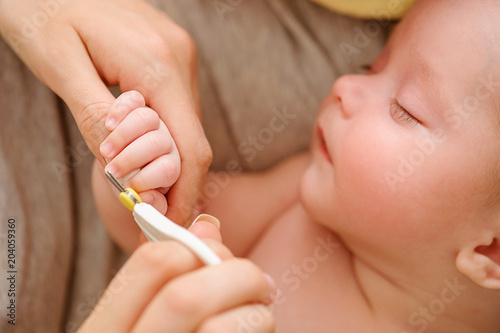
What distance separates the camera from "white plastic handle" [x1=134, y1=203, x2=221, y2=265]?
638mm

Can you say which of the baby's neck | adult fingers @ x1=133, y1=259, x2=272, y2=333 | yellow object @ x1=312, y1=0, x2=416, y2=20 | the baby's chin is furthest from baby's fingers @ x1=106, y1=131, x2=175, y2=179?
yellow object @ x1=312, y1=0, x2=416, y2=20

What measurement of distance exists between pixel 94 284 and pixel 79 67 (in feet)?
2.15

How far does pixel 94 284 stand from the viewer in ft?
4.17

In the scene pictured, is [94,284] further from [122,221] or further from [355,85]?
[355,85]

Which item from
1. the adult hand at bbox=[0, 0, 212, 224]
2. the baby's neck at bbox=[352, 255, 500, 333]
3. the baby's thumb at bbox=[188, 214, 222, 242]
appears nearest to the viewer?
the baby's thumb at bbox=[188, 214, 222, 242]

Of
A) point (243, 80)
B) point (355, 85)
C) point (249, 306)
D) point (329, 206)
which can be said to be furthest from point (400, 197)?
point (243, 80)

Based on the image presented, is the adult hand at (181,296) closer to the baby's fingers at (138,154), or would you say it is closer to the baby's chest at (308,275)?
the baby's fingers at (138,154)

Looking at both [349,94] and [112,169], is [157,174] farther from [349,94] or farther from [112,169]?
[349,94]

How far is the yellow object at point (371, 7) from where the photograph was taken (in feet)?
4.21

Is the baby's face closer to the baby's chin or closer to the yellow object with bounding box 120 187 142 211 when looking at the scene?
the baby's chin

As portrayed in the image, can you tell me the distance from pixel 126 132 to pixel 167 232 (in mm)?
202

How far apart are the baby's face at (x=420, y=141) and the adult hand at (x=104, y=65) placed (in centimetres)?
33

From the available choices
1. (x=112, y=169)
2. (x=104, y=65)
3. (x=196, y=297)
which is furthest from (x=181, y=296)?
(x=104, y=65)

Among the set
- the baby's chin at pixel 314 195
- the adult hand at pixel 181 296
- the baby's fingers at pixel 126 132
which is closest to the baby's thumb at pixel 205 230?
the adult hand at pixel 181 296
